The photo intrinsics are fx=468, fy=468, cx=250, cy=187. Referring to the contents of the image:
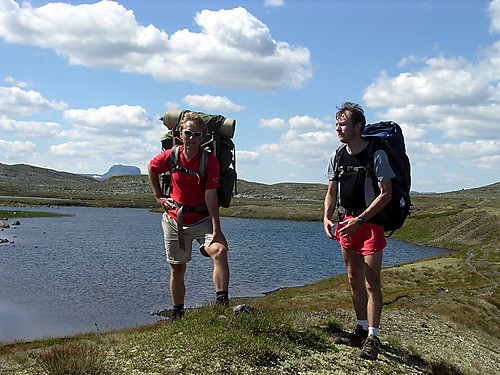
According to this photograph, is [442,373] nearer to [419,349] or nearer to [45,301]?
[419,349]

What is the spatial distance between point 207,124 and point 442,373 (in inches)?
228

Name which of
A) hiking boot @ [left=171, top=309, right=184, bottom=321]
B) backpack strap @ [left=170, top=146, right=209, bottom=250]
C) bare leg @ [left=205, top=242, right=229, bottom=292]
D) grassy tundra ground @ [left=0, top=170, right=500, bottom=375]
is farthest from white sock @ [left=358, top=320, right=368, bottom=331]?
backpack strap @ [left=170, top=146, right=209, bottom=250]

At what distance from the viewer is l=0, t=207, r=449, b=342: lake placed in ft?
86.6

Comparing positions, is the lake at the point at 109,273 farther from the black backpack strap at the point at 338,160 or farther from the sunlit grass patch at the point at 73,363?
the black backpack strap at the point at 338,160

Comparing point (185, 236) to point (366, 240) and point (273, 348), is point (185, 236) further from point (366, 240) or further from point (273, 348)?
point (366, 240)

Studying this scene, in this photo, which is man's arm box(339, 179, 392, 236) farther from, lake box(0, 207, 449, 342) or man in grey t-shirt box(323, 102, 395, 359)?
lake box(0, 207, 449, 342)

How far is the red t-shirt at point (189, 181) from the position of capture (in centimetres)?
787

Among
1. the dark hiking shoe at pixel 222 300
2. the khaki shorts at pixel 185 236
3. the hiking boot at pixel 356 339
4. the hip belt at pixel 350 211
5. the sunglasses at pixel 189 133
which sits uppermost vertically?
the sunglasses at pixel 189 133

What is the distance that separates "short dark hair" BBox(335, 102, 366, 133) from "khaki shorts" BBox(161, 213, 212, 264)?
2883 mm

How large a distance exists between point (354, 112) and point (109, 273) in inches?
1439

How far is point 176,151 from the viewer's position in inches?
→ 318

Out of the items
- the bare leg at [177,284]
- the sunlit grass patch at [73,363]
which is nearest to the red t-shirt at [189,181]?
the bare leg at [177,284]

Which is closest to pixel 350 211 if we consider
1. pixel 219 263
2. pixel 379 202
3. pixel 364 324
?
pixel 379 202

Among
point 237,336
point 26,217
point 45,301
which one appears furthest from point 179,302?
point 26,217
